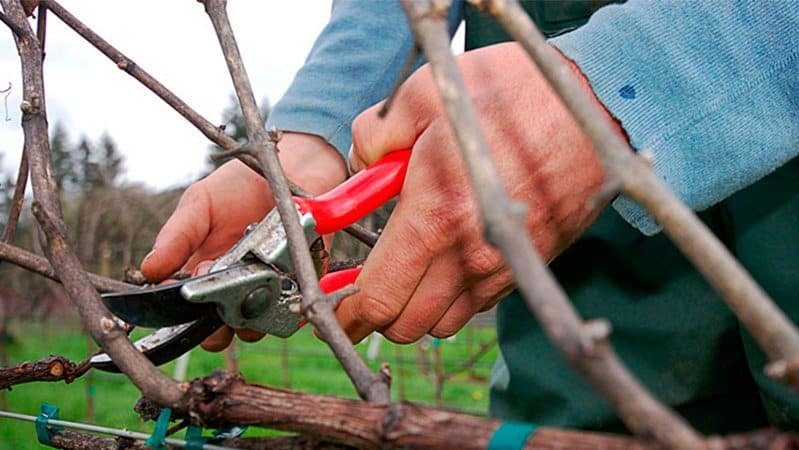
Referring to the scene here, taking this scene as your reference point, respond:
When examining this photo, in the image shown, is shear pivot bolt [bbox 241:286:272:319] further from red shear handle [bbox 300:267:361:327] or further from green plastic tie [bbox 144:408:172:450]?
green plastic tie [bbox 144:408:172:450]

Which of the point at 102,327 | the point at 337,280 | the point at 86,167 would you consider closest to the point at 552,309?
the point at 102,327

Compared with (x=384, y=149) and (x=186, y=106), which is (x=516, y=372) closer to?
(x=384, y=149)

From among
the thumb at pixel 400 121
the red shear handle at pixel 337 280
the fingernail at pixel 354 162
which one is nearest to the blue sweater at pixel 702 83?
the thumb at pixel 400 121

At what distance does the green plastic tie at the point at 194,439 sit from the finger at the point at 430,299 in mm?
505

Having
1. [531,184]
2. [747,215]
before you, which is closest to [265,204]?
[531,184]

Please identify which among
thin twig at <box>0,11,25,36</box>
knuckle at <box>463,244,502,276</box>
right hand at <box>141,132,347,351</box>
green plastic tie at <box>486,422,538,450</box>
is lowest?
knuckle at <box>463,244,502,276</box>

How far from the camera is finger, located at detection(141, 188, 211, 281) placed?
5.89 ft

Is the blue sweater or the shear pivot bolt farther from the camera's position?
the shear pivot bolt

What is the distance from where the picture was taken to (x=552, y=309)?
19.6 inches

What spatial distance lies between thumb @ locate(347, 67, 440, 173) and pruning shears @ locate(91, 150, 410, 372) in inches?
1.3

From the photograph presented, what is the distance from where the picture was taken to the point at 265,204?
203cm

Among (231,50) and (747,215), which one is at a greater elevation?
(231,50)

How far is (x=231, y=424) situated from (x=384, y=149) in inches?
26.2

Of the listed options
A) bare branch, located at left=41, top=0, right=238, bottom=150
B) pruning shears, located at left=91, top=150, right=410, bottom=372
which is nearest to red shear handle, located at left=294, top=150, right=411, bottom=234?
pruning shears, located at left=91, top=150, right=410, bottom=372
